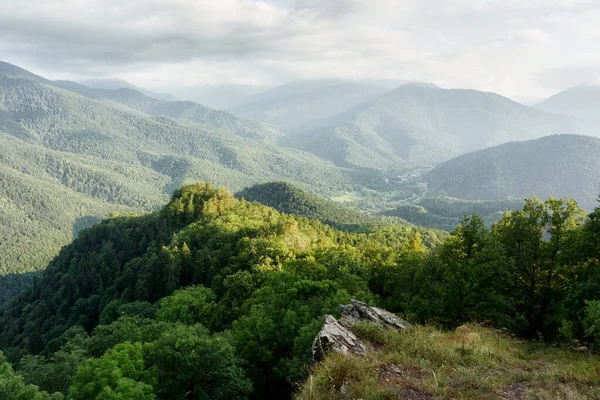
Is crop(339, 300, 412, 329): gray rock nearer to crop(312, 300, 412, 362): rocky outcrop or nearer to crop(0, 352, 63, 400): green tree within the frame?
crop(312, 300, 412, 362): rocky outcrop

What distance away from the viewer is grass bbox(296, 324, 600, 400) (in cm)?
1425

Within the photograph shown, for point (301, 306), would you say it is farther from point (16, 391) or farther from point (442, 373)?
point (16, 391)

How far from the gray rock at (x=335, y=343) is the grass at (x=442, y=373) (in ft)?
2.88

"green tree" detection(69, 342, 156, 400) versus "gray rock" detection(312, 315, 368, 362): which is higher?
"gray rock" detection(312, 315, 368, 362)

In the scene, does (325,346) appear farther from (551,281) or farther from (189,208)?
(189,208)

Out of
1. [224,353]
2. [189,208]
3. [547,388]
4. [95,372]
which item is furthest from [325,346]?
[189,208]

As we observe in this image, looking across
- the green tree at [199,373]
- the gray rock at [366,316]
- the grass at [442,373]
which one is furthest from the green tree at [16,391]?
the grass at [442,373]

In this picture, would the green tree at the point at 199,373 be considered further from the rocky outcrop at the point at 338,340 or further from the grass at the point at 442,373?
the grass at the point at 442,373

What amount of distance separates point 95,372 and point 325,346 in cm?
2042

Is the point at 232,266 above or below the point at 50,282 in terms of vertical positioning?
above

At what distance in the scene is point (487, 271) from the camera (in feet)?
112

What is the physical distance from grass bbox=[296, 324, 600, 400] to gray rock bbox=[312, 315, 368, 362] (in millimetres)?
877

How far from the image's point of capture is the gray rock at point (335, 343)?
58.8ft

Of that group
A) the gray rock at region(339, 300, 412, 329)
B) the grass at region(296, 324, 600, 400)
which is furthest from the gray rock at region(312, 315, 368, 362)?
the gray rock at region(339, 300, 412, 329)
